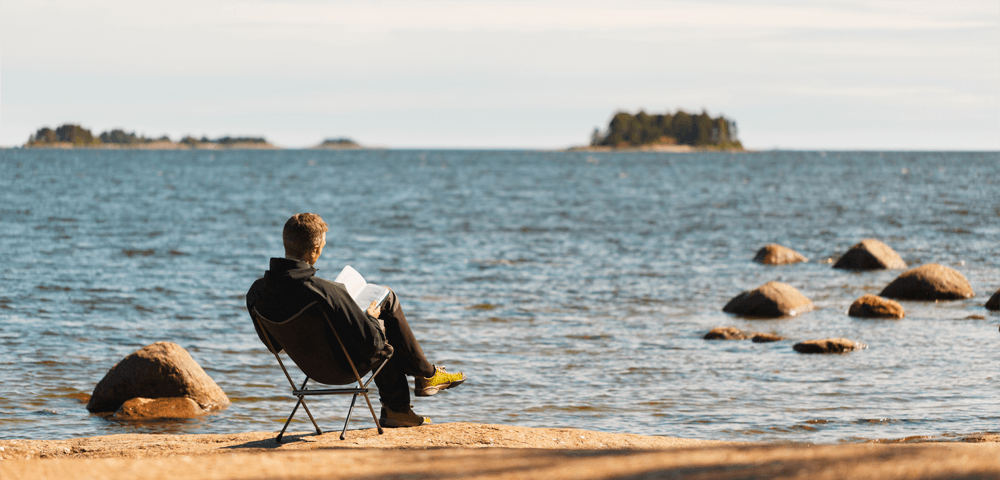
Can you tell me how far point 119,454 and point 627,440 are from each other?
315 centimetres

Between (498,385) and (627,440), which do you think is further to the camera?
(498,385)

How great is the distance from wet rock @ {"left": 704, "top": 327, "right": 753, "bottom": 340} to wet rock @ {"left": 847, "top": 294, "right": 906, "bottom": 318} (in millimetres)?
2652

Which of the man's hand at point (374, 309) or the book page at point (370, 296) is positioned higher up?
the book page at point (370, 296)

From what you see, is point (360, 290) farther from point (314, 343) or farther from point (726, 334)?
point (726, 334)

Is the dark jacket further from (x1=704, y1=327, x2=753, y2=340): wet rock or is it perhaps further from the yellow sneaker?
(x1=704, y1=327, x2=753, y2=340): wet rock

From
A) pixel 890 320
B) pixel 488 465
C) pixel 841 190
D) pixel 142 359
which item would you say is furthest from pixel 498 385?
pixel 841 190

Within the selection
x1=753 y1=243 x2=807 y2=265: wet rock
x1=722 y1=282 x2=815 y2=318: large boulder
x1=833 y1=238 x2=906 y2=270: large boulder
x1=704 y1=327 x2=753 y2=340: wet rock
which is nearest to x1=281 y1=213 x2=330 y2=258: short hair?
x1=704 y1=327 x2=753 y2=340: wet rock

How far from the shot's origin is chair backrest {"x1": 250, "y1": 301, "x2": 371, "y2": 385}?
5262 millimetres

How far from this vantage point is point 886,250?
20.7m

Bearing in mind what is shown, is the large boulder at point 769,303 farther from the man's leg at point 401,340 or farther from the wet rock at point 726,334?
the man's leg at point 401,340

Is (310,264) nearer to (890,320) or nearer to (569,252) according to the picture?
(890,320)

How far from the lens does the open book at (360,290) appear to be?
18.4 feet

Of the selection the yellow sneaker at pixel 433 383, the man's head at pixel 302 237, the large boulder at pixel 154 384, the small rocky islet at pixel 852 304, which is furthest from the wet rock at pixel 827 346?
the man's head at pixel 302 237

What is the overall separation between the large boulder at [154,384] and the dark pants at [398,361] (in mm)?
3334
